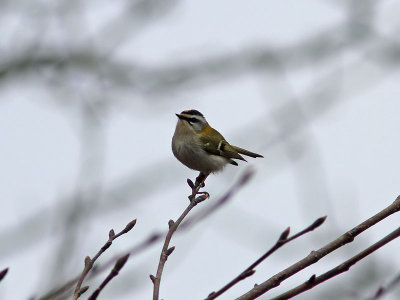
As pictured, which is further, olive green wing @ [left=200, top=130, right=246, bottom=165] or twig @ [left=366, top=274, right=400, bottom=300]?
olive green wing @ [left=200, top=130, right=246, bottom=165]

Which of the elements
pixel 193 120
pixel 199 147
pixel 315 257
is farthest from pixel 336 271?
pixel 193 120

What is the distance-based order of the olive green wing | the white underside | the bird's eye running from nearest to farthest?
the white underside, the olive green wing, the bird's eye

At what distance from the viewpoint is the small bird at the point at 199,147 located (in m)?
5.97

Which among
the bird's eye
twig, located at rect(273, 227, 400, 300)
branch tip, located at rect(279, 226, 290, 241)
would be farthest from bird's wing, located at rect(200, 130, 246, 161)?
twig, located at rect(273, 227, 400, 300)

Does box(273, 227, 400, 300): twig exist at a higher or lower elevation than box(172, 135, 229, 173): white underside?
lower

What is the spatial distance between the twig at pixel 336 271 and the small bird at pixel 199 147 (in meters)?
3.64

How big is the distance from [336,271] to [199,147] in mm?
4110

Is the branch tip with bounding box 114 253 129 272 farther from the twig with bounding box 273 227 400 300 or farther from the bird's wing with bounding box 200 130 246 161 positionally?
the bird's wing with bounding box 200 130 246 161

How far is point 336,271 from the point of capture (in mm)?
2014

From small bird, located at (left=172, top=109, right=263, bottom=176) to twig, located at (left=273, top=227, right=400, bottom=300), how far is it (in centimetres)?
364

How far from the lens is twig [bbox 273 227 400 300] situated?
1.95 m

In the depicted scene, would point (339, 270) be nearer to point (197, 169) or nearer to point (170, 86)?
point (197, 169)

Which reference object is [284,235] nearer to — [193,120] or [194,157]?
[194,157]

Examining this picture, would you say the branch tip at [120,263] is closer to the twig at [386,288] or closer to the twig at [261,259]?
the twig at [261,259]
